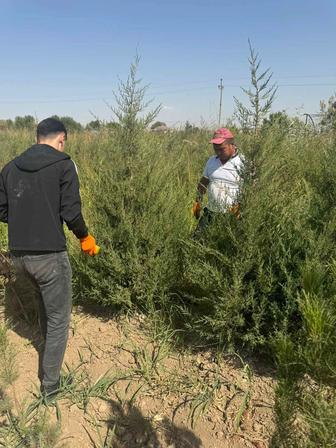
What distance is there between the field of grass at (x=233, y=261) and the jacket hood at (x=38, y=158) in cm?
108

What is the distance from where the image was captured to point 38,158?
279cm

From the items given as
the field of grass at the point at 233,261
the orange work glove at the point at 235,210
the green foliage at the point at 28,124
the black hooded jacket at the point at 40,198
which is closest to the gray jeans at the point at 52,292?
the black hooded jacket at the point at 40,198

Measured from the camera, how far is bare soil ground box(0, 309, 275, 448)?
2.74m

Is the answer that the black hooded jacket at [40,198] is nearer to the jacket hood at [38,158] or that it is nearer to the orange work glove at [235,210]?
the jacket hood at [38,158]

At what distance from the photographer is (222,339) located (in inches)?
133

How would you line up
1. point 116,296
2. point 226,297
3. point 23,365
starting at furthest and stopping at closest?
point 116,296
point 23,365
point 226,297

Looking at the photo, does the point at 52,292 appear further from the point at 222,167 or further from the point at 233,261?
the point at 222,167

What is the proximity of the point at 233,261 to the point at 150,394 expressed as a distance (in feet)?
4.31

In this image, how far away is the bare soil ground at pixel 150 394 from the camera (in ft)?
8.98

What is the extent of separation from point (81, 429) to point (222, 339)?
1366 mm

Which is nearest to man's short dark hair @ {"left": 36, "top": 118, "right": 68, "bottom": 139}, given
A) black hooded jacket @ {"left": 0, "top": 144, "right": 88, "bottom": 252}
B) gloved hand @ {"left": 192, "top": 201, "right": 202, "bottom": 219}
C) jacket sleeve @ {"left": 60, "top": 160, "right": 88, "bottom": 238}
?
black hooded jacket @ {"left": 0, "top": 144, "right": 88, "bottom": 252}

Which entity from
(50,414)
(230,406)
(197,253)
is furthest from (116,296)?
(230,406)

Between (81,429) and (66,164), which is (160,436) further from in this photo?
(66,164)

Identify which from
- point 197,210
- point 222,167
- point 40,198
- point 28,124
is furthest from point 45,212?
point 28,124
